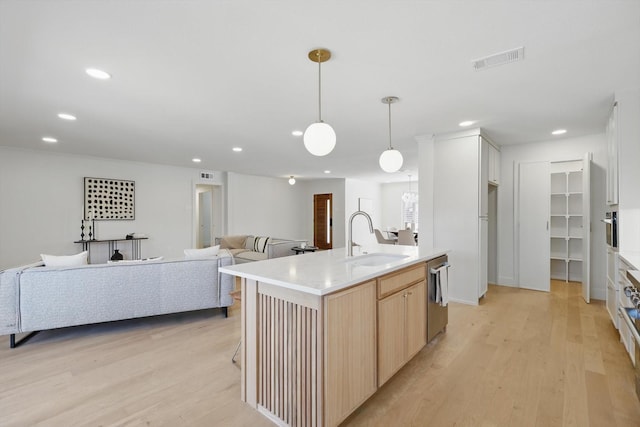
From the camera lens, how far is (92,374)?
239 centimetres

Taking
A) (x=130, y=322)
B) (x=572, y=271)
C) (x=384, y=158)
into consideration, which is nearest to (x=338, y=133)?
(x=384, y=158)

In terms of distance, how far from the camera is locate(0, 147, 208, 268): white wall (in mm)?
5391

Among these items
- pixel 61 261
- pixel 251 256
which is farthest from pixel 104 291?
pixel 251 256

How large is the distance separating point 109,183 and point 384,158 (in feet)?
19.9

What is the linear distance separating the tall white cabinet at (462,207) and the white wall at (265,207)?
5.74 metres

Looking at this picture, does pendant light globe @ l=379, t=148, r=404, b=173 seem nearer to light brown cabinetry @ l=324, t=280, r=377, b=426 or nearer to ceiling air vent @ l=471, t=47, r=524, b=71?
ceiling air vent @ l=471, t=47, r=524, b=71

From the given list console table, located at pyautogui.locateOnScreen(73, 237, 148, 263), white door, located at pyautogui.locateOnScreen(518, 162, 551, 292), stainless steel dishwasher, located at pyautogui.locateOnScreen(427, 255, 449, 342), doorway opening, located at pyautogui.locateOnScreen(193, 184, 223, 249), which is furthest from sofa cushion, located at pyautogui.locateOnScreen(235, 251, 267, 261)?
white door, located at pyautogui.locateOnScreen(518, 162, 551, 292)

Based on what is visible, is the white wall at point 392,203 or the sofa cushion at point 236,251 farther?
the white wall at point 392,203

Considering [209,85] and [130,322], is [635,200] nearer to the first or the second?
[209,85]

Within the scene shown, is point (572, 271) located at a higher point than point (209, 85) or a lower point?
lower

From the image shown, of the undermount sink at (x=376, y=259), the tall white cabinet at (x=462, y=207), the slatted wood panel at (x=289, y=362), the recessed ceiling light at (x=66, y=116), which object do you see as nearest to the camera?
the slatted wood panel at (x=289, y=362)

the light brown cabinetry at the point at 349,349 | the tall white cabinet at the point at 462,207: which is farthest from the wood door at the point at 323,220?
the light brown cabinetry at the point at 349,349

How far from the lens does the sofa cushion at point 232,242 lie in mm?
7285

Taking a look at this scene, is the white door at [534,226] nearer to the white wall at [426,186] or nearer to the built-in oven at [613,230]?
the built-in oven at [613,230]
